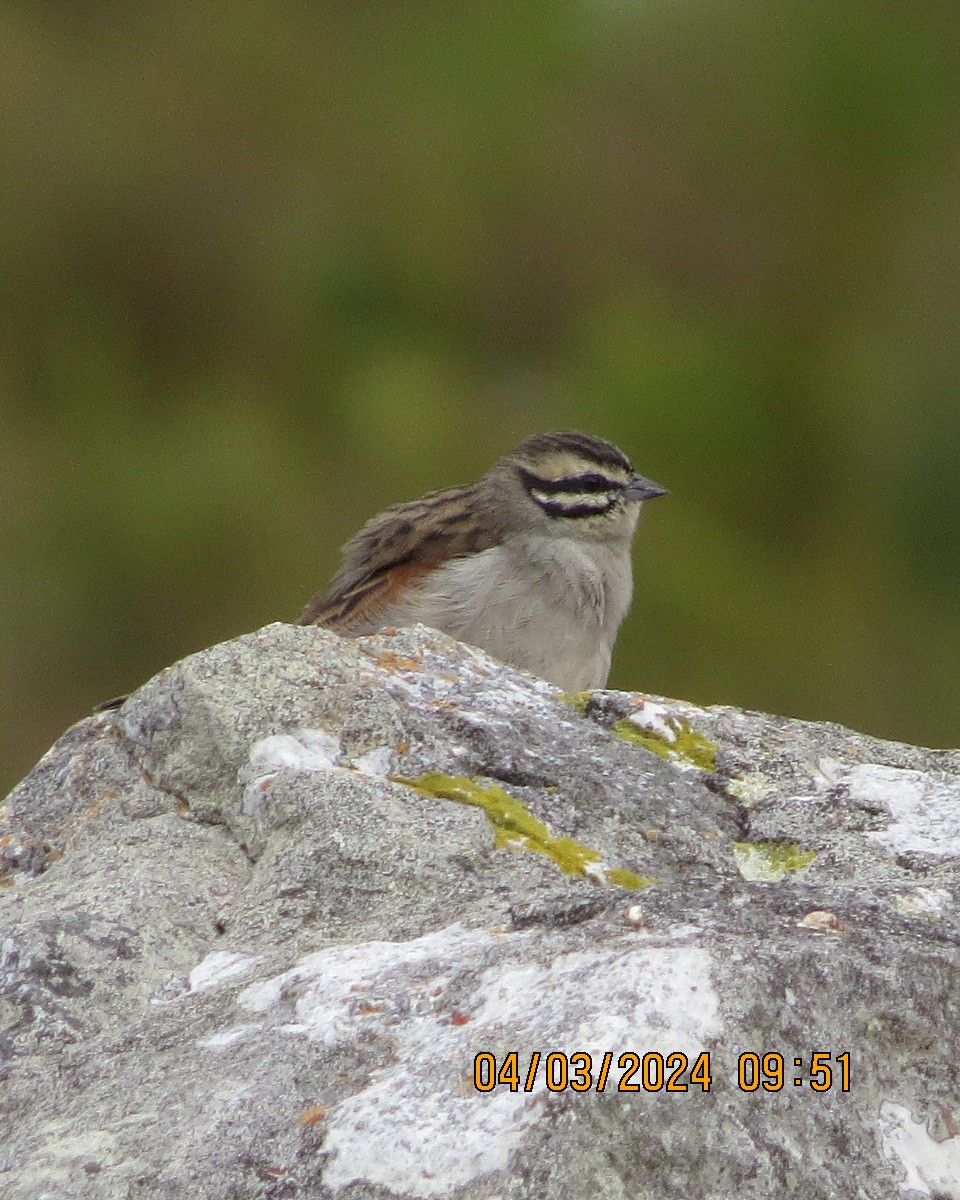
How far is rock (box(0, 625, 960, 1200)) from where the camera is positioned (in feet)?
9.30

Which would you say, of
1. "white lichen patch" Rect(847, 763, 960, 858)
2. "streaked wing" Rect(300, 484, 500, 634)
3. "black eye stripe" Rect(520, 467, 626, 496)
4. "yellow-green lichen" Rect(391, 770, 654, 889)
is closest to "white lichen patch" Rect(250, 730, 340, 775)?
"yellow-green lichen" Rect(391, 770, 654, 889)

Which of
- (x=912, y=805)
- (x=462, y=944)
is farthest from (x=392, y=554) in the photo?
(x=462, y=944)

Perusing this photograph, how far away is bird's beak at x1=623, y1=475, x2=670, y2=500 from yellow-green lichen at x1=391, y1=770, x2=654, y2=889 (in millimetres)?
4359

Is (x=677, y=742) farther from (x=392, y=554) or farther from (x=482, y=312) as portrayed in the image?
(x=482, y=312)

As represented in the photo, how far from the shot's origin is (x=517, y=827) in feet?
12.3

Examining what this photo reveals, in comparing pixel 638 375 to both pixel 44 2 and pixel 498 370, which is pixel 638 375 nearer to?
pixel 498 370

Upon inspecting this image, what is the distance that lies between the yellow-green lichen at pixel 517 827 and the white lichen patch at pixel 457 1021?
391 mm

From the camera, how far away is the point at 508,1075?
2.88 metres

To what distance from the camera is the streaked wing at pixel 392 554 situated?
754 cm

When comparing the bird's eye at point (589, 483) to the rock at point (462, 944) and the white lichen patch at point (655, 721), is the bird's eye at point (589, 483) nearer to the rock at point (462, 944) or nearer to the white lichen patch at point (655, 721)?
the rock at point (462, 944)

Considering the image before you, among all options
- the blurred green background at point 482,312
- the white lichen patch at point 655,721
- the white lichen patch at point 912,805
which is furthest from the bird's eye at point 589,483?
the blurred green background at point 482,312

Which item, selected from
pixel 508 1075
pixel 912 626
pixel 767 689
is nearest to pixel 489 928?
pixel 508 1075

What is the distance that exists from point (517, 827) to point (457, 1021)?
0.75 meters
